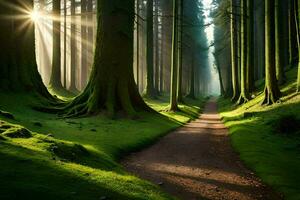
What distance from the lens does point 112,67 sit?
65.5 ft

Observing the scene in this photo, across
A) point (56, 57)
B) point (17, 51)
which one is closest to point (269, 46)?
point (17, 51)

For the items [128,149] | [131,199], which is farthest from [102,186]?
[128,149]

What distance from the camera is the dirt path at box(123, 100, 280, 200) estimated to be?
8.50 m

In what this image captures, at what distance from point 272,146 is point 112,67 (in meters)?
9.44

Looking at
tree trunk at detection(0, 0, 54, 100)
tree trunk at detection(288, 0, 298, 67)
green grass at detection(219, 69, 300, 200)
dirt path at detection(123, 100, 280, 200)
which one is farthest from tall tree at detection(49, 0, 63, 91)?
dirt path at detection(123, 100, 280, 200)

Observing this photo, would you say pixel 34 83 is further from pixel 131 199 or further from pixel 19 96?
pixel 131 199

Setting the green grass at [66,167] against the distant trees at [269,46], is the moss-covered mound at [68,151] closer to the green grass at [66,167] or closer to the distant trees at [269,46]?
the green grass at [66,167]

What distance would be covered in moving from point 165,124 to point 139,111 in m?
1.63

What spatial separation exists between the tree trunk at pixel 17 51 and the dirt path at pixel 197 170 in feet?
27.6

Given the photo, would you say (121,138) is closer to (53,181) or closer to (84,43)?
(53,181)

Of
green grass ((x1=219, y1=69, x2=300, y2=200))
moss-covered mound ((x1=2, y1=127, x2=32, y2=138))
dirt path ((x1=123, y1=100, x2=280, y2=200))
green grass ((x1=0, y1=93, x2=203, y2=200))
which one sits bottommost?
dirt path ((x1=123, y1=100, x2=280, y2=200))

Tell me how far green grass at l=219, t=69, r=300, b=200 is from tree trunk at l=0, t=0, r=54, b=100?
34.3 ft

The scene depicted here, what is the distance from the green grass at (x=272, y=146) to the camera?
941 centimetres

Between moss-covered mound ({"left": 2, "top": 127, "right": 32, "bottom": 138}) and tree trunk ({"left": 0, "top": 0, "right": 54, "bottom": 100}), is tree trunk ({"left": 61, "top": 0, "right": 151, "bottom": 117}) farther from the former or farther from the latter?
moss-covered mound ({"left": 2, "top": 127, "right": 32, "bottom": 138})
